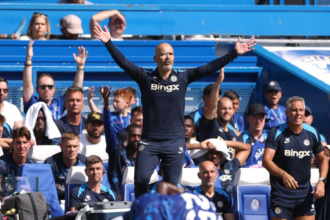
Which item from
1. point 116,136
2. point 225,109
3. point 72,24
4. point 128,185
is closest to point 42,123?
point 116,136

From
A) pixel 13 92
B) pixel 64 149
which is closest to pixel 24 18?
pixel 13 92

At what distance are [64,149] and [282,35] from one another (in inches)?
286

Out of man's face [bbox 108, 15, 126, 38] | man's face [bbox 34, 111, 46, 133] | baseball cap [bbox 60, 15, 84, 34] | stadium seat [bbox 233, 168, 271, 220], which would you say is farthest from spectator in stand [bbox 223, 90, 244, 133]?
baseball cap [bbox 60, 15, 84, 34]

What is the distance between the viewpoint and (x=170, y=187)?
12.3ft

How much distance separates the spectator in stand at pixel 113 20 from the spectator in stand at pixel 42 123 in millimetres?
2761

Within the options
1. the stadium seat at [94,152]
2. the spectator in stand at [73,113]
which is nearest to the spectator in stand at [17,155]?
the stadium seat at [94,152]

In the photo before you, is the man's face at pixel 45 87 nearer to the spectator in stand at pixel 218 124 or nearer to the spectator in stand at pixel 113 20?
the spectator in stand at pixel 218 124

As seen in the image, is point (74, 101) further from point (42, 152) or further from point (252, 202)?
point (252, 202)

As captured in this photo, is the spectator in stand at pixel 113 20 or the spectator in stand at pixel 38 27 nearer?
the spectator in stand at pixel 38 27

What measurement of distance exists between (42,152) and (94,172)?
1.11 m

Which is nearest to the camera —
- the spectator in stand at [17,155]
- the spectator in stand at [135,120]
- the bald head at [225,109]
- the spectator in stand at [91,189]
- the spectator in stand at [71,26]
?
the spectator in stand at [91,189]

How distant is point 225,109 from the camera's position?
8.36m

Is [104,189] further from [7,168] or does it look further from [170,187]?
[170,187]

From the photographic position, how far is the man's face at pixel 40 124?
8.21 meters
